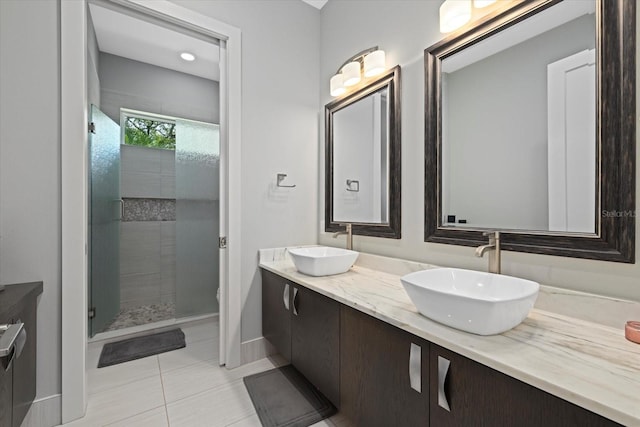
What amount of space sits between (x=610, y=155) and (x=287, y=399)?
6.01 ft

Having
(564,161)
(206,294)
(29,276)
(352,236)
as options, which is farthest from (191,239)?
(564,161)

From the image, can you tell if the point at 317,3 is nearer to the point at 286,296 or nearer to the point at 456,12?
the point at 456,12

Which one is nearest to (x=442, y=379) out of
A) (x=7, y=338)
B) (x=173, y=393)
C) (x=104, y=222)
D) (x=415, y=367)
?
(x=415, y=367)

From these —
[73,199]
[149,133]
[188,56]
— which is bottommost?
[73,199]

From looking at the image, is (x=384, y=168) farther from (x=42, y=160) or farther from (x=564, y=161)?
(x=42, y=160)

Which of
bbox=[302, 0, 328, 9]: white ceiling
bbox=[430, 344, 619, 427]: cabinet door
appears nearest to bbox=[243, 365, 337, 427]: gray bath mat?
bbox=[430, 344, 619, 427]: cabinet door

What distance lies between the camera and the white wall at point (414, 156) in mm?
971

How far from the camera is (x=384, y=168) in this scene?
1.79 meters

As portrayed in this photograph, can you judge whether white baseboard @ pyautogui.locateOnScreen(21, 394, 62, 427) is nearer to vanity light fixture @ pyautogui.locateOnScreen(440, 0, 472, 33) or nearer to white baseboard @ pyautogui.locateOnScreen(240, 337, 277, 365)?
white baseboard @ pyautogui.locateOnScreen(240, 337, 277, 365)

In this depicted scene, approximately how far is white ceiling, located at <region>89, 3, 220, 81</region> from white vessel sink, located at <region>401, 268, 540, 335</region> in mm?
2297

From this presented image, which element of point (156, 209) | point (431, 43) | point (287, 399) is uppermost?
point (431, 43)

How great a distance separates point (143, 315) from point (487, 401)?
119 inches

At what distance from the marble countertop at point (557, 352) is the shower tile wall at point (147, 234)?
2466mm

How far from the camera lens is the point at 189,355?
2.20 m
